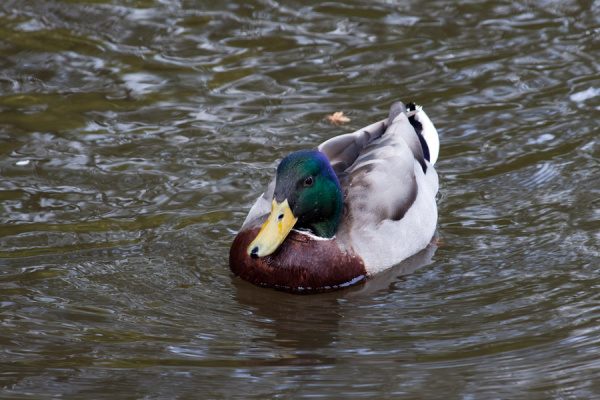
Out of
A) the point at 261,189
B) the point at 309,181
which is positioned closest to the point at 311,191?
the point at 309,181

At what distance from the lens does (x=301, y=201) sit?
6152mm

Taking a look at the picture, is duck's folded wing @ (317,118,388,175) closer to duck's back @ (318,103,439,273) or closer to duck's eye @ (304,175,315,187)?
duck's back @ (318,103,439,273)

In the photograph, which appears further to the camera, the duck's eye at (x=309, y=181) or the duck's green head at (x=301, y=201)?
the duck's eye at (x=309, y=181)

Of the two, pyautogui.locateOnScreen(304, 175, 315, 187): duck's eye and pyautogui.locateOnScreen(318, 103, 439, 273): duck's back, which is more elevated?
pyautogui.locateOnScreen(304, 175, 315, 187): duck's eye

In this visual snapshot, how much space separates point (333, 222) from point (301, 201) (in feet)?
1.20

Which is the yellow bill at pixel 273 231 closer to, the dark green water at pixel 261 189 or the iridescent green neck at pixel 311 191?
the iridescent green neck at pixel 311 191

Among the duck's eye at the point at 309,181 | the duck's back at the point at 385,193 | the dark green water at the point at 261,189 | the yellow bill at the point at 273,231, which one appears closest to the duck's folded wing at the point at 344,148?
the duck's back at the point at 385,193

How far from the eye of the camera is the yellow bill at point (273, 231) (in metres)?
5.95

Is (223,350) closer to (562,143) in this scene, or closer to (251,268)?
(251,268)

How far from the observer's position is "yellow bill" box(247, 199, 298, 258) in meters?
5.95

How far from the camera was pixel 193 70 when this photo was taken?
31.9 ft

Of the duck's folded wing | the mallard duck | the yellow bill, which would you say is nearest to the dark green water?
the mallard duck

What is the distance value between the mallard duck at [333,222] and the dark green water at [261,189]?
5.6 inches

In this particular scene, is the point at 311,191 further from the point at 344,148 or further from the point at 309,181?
the point at 344,148
